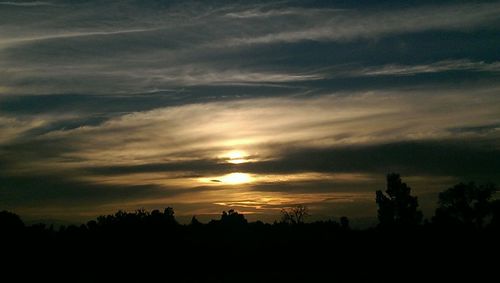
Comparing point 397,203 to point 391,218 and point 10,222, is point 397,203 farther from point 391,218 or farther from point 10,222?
point 10,222

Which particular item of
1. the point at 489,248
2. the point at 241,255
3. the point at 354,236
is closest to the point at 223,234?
the point at 241,255

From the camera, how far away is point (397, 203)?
86.2 metres

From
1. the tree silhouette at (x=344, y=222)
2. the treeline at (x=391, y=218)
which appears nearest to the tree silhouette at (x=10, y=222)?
the treeline at (x=391, y=218)

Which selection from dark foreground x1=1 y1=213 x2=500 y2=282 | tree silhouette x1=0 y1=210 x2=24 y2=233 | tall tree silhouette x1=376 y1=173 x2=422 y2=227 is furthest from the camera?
tall tree silhouette x1=376 y1=173 x2=422 y2=227

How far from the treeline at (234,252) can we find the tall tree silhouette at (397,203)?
1862cm

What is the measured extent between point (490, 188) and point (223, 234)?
4205cm

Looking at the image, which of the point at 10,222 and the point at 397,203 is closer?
the point at 10,222

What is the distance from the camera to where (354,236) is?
60.0 m

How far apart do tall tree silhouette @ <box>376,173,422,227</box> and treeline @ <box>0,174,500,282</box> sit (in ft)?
61.1

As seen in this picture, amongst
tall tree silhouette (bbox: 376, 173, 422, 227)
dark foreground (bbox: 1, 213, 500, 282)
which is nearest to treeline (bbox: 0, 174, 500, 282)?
dark foreground (bbox: 1, 213, 500, 282)

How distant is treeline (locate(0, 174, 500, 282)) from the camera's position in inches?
1789

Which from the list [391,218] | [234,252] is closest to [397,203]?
[391,218]

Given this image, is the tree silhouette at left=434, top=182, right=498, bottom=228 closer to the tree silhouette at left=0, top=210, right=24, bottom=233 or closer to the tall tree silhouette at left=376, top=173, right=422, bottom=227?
the tall tree silhouette at left=376, top=173, right=422, bottom=227

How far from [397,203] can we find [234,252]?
38.0 m
